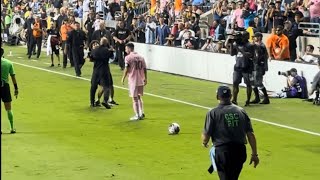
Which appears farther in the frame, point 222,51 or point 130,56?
point 222,51

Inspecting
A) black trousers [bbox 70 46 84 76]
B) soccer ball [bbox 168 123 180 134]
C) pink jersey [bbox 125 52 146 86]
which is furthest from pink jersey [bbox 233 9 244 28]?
soccer ball [bbox 168 123 180 134]

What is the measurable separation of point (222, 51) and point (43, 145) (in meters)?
14.6

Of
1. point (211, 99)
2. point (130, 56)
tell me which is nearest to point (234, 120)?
point (130, 56)

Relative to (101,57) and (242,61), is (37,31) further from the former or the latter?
(242,61)

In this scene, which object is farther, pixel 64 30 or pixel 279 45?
pixel 64 30

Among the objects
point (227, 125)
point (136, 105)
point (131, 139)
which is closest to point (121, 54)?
point (136, 105)

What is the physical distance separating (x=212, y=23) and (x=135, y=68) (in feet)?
49.2

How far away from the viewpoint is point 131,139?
18.7 m

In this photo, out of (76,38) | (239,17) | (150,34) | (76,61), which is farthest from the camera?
(150,34)

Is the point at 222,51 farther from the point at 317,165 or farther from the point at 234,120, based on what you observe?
the point at 234,120

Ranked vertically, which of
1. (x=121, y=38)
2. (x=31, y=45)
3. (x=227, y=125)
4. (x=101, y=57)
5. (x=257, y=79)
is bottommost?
(x=31, y=45)

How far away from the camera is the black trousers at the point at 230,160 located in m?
10.9

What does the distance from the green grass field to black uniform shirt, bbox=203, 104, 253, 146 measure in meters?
3.43

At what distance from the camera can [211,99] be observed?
2598 centimetres
